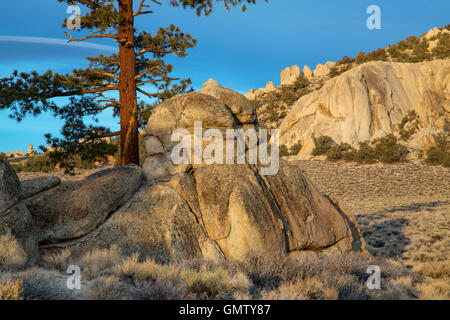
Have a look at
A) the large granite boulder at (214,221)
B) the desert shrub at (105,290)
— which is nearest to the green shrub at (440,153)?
the large granite boulder at (214,221)

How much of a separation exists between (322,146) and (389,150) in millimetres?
7350

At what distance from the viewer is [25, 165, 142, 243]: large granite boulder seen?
683cm

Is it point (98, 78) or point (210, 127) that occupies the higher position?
point (98, 78)

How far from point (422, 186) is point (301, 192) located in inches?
963

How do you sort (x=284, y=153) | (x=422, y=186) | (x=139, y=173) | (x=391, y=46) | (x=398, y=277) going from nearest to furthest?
(x=398, y=277) → (x=139, y=173) → (x=422, y=186) → (x=284, y=153) → (x=391, y=46)

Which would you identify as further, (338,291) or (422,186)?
(422,186)

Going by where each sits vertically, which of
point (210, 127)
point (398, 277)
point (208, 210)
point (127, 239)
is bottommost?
point (398, 277)

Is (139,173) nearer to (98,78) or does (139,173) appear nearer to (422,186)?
(98,78)

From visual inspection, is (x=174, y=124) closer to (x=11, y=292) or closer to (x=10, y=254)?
(x=10, y=254)

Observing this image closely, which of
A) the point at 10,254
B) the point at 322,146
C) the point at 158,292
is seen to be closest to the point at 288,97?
the point at 322,146

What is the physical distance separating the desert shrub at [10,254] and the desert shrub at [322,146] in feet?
119

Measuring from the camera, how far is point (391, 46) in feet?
204
